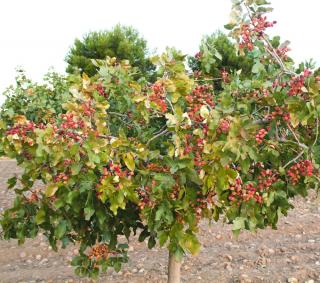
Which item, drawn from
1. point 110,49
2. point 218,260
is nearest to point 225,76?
point 218,260

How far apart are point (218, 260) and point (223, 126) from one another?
4149mm

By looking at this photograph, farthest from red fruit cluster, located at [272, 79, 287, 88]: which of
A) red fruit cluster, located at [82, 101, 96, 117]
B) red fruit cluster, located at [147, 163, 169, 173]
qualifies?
red fruit cluster, located at [82, 101, 96, 117]

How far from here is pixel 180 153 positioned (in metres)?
2.90

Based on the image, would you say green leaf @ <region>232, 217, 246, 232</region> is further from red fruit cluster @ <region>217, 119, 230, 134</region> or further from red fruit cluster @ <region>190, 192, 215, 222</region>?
red fruit cluster @ <region>217, 119, 230, 134</region>

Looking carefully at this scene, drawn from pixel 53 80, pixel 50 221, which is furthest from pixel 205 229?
pixel 50 221

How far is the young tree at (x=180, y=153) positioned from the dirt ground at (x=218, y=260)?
2384mm

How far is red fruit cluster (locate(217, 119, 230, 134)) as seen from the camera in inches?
108

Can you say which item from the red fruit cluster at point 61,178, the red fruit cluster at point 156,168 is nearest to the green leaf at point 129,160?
the red fruit cluster at point 156,168

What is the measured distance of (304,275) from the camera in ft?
19.0

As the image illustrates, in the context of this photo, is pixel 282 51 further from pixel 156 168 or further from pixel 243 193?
pixel 156 168

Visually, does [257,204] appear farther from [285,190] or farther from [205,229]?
[205,229]

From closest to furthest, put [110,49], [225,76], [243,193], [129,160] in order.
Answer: [129,160] → [243,193] → [225,76] → [110,49]

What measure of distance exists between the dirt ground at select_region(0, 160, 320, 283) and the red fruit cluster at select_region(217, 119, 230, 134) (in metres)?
3.41

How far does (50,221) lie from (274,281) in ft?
10.7
